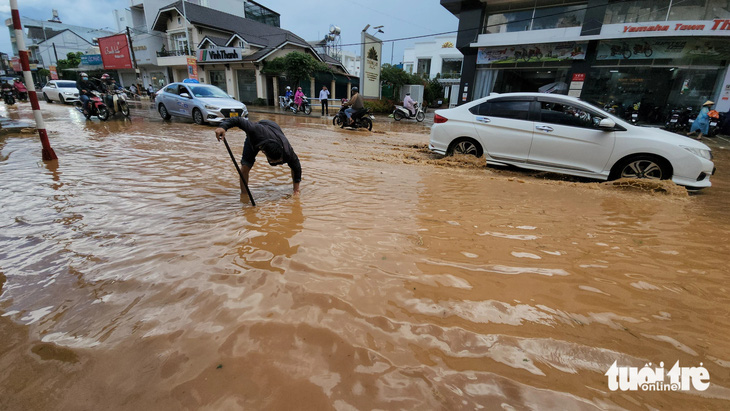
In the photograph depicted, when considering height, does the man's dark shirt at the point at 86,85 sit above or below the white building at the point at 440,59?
below

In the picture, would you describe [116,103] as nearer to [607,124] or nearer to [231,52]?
[607,124]

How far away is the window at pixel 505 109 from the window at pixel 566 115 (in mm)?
284

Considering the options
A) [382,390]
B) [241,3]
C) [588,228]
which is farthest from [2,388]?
[241,3]

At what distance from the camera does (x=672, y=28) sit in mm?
13773

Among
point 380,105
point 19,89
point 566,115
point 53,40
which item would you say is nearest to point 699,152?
point 566,115

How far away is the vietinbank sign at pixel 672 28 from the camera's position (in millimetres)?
13266

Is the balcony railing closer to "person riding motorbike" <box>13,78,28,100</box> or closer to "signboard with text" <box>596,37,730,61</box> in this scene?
"person riding motorbike" <box>13,78,28,100</box>

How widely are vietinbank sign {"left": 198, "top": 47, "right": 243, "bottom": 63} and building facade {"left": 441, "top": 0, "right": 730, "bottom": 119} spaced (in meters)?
16.6

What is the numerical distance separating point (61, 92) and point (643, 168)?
2935cm

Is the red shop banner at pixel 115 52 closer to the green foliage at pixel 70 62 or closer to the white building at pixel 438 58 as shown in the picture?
the green foliage at pixel 70 62

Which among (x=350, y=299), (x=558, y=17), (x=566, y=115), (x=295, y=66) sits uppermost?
(x=558, y=17)

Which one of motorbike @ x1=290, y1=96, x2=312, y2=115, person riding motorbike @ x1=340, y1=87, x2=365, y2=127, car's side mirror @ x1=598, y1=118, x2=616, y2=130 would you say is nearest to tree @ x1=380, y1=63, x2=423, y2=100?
motorbike @ x1=290, y1=96, x2=312, y2=115

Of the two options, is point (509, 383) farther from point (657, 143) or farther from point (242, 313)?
point (657, 143)

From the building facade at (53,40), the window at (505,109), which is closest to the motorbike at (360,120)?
the window at (505,109)
